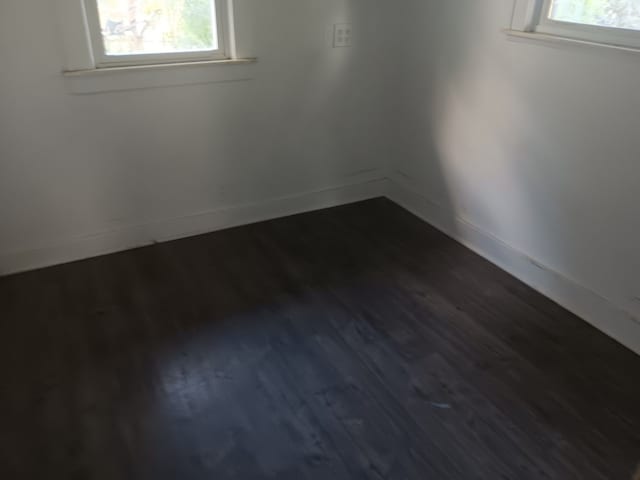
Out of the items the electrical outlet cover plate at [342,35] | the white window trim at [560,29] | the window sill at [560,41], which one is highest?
the white window trim at [560,29]

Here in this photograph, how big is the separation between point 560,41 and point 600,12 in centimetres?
17

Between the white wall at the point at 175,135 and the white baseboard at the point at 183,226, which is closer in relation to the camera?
the white wall at the point at 175,135

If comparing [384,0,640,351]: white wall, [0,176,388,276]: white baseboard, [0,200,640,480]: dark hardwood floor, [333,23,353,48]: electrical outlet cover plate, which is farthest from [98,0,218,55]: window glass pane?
[384,0,640,351]: white wall

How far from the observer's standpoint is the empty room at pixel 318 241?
5.96 feet

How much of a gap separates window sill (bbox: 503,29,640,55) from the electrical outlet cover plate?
88cm

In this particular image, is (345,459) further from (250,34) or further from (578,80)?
(250,34)

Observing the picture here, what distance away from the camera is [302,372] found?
206 centimetres

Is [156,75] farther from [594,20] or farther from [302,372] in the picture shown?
[594,20]

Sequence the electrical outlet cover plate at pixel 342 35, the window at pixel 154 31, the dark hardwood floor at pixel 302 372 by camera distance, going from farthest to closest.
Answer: the electrical outlet cover plate at pixel 342 35
the window at pixel 154 31
the dark hardwood floor at pixel 302 372

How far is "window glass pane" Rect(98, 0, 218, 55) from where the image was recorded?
7.93 feet

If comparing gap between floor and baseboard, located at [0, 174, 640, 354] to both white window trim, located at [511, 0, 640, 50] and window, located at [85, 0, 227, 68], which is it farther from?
white window trim, located at [511, 0, 640, 50]

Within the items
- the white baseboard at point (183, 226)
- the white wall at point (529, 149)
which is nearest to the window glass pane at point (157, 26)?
the white baseboard at point (183, 226)

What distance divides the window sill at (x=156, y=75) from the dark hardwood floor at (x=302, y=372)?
85cm

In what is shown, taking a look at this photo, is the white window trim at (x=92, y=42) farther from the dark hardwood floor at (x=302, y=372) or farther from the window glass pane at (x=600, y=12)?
the window glass pane at (x=600, y=12)
